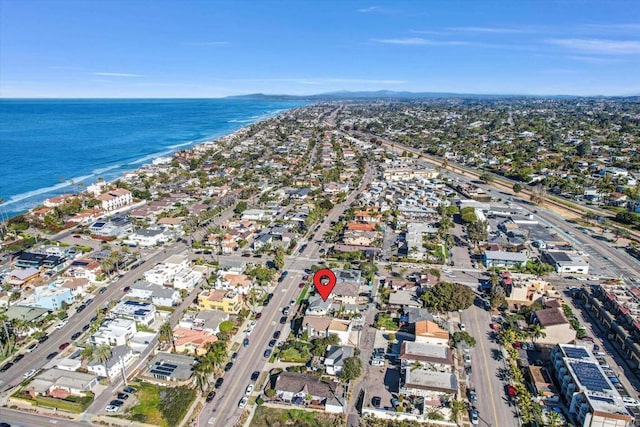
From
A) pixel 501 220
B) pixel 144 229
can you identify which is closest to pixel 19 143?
pixel 144 229

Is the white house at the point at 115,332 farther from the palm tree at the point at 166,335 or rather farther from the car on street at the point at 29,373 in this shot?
the car on street at the point at 29,373

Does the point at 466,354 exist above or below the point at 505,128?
below

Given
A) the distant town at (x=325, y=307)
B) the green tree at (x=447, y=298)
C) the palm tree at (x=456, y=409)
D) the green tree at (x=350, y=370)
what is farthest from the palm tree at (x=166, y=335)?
the green tree at (x=447, y=298)

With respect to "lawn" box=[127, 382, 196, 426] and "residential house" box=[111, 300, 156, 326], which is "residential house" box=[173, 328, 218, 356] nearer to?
"lawn" box=[127, 382, 196, 426]

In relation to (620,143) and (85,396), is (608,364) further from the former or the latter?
(620,143)

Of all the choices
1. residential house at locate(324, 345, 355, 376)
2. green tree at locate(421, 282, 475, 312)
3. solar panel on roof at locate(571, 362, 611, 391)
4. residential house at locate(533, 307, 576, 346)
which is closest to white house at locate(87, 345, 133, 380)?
residential house at locate(324, 345, 355, 376)
